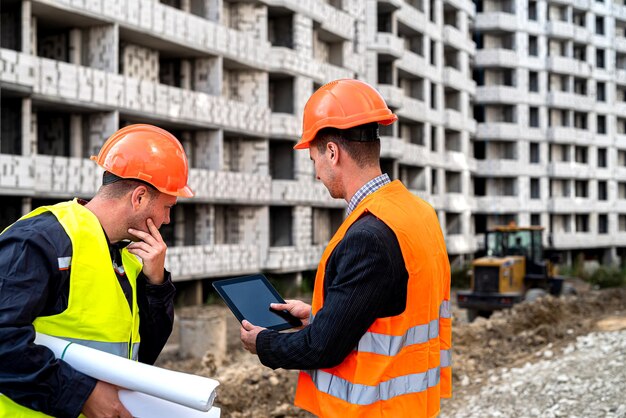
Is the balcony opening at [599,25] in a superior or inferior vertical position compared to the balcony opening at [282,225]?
superior

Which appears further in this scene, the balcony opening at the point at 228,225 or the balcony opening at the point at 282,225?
the balcony opening at the point at 282,225

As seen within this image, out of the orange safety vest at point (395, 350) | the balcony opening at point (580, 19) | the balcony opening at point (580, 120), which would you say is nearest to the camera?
the orange safety vest at point (395, 350)

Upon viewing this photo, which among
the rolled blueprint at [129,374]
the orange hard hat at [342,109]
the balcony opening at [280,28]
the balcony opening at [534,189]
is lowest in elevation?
the rolled blueprint at [129,374]

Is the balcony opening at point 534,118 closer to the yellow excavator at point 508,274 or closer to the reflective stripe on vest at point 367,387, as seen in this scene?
the yellow excavator at point 508,274

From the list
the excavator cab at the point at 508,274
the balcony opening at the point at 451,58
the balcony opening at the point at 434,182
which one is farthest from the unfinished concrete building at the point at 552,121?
the excavator cab at the point at 508,274

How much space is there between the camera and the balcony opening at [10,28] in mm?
15984

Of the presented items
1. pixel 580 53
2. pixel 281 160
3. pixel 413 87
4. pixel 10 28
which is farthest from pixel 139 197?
pixel 580 53

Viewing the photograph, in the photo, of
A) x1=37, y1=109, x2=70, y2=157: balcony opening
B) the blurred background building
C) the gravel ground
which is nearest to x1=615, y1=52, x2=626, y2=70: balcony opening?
the blurred background building

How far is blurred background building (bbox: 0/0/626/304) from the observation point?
55.4 feet

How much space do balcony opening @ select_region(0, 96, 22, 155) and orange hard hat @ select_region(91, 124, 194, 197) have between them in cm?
1368

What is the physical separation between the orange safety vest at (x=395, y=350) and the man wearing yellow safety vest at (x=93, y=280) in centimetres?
Result: 82

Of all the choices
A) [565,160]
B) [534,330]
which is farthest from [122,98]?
[565,160]

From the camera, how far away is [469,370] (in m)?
10.6

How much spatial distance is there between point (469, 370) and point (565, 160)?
38.7 meters
